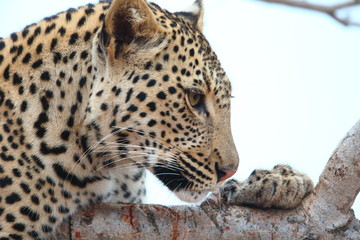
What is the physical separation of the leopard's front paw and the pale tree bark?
76 mm

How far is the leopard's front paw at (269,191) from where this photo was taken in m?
5.26

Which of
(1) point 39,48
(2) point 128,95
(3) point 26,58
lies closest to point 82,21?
(1) point 39,48

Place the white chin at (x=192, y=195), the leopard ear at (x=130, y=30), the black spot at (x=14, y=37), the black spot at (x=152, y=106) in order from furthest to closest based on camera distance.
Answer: the black spot at (x=14, y=37)
the white chin at (x=192, y=195)
the black spot at (x=152, y=106)
the leopard ear at (x=130, y=30)

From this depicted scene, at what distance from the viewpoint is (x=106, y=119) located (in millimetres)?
5055

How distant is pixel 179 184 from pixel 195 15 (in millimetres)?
1902

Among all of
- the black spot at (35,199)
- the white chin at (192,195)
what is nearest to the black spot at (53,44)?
the black spot at (35,199)

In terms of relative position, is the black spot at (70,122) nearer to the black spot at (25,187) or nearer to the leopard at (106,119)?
the leopard at (106,119)

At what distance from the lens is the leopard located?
504 centimetres

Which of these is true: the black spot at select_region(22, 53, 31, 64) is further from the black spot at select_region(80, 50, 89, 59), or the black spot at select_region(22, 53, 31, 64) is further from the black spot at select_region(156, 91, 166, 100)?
the black spot at select_region(156, 91, 166, 100)

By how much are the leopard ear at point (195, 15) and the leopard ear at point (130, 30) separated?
2.76 ft

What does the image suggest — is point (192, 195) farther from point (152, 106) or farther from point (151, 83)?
point (151, 83)

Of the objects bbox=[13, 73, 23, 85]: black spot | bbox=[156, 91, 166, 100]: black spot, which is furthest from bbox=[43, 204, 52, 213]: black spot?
bbox=[156, 91, 166, 100]: black spot

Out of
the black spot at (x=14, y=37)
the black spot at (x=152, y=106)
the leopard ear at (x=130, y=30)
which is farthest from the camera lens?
the black spot at (x=14, y=37)

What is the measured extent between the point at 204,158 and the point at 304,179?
1.02 metres
